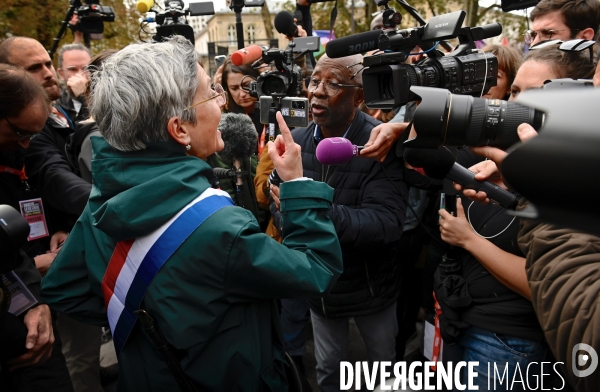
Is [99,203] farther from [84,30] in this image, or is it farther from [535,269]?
[84,30]

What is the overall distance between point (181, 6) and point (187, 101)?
2.35 m

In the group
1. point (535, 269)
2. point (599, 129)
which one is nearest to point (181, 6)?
point (535, 269)

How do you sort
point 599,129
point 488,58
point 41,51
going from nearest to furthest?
1. point 599,129
2. point 488,58
3. point 41,51

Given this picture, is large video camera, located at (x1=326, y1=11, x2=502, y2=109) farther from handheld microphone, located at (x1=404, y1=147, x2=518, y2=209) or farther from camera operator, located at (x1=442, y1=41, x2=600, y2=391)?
camera operator, located at (x1=442, y1=41, x2=600, y2=391)

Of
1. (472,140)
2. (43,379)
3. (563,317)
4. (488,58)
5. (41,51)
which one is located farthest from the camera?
(41,51)

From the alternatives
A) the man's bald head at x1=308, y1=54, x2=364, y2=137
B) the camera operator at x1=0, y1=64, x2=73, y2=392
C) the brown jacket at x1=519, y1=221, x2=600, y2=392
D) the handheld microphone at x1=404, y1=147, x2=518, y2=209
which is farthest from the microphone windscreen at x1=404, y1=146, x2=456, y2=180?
the camera operator at x1=0, y1=64, x2=73, y2=392

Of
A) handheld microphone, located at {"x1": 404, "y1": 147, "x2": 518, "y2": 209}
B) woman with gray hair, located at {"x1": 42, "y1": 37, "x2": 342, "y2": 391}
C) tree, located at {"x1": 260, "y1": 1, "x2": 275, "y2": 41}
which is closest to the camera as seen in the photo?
woman with gray hair, located at {"x1": 42, "y1": 37, "x2": 342, "y2": 391}

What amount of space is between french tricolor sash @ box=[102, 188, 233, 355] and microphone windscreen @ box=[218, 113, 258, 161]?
141 centimetres

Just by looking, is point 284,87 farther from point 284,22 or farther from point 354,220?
point 284,22

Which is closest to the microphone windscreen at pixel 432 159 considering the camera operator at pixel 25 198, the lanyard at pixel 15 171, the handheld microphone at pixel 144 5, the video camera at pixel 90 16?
the camera operator at pixel 25 198

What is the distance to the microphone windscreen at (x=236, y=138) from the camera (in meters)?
2.81

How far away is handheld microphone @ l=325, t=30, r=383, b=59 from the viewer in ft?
6.79

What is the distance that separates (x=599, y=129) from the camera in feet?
1.59

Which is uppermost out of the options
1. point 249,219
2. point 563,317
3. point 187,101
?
point 187,101
